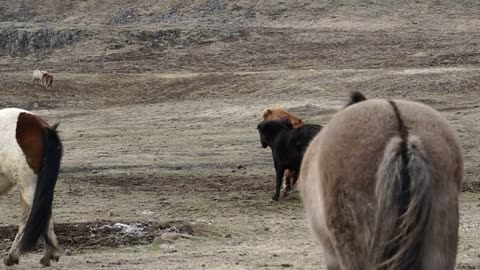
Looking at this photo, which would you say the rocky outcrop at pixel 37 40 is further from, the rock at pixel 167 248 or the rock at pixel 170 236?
the rock at pixel 167 248

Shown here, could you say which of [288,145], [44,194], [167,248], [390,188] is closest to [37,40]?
[288,145]

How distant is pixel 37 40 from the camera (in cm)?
4378

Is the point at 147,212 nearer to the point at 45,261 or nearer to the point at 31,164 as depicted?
the point at 45,261

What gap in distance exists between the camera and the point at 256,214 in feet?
42.0

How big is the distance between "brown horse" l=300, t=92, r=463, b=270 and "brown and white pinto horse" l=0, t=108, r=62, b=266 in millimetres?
4927

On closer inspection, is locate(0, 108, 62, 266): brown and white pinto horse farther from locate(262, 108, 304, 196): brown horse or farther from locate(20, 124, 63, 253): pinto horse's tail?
locate(262, 108, 304, 196): brown horse

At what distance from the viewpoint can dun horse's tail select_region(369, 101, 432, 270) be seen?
13.6ft

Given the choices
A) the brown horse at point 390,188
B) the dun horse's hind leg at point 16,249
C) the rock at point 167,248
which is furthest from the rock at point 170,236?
the brown horse at point 390,188

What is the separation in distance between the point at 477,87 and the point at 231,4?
90.2 feet

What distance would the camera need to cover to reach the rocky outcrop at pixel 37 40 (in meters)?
43.5

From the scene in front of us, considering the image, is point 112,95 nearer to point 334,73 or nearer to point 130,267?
point 334,73

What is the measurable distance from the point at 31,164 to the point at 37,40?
35.6 m

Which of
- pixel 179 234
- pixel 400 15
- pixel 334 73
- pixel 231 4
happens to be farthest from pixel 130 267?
pixel 231 4

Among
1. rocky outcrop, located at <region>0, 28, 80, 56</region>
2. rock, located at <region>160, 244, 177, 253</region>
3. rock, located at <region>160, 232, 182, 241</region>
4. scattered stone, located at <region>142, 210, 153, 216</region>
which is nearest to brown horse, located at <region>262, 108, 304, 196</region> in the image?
scattered stone, located at <region>142, 210, 153, 216</region>
